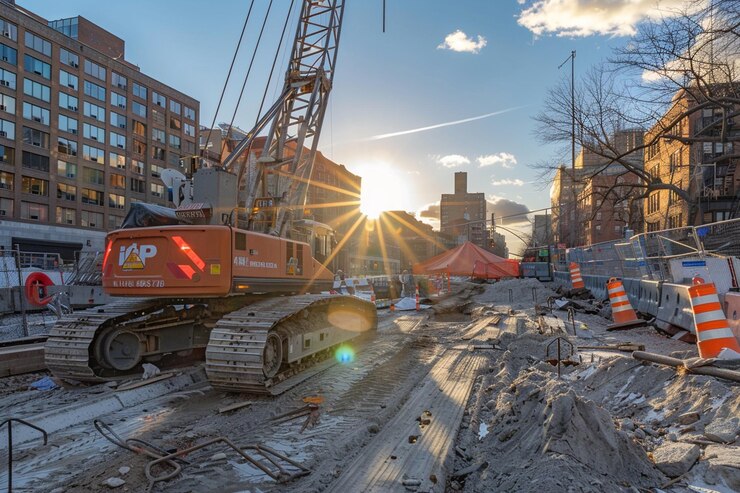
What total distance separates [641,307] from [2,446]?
12.5 m

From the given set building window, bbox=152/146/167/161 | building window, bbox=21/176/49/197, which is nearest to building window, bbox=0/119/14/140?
building window, bbox=21/176/49/197

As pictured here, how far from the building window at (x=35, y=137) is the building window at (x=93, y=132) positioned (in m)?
4.30

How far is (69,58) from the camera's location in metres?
49.2

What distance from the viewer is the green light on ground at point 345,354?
325 inches

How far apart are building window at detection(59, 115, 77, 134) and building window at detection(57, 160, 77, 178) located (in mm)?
3487

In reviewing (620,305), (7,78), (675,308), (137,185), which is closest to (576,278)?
(620,305)

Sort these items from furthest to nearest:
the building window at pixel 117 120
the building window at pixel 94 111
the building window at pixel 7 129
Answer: the building window at pixel 117 120 → the building window at pixel 94 111 → the building window at pixel 7 129

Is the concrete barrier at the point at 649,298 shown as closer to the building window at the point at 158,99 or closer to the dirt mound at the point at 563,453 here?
the dirt mound at the point at 563,453

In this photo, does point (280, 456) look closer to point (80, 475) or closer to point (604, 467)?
point (80, 475)

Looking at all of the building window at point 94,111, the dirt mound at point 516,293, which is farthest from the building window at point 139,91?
the dirt mound at point 516,293

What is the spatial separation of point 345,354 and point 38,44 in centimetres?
5401

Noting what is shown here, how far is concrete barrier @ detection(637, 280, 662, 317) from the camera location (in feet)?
33.8

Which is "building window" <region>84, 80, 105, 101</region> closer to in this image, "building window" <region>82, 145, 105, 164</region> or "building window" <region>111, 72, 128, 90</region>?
"building window" <region>111, 72, 128, 90</region>

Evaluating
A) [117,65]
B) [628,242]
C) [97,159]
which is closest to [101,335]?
[628,242]
